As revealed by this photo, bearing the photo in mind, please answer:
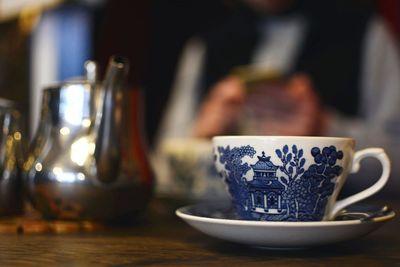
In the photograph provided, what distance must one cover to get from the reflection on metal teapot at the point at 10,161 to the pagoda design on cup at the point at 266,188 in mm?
253

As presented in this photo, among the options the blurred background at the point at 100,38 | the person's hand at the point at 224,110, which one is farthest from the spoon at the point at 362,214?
the blurred background at the point at 100,38

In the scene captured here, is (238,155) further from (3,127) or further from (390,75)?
(390,75)

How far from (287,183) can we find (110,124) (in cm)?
19

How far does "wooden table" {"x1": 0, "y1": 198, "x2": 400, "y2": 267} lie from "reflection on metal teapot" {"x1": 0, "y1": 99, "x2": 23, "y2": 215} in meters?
0.08

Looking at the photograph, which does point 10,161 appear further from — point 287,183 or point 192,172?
point 192,172

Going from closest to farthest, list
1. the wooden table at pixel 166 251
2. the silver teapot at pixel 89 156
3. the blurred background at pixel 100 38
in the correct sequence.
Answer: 1. the wooden table at pixel 166 251
2. the silver teapot at pixel 89 156
3. the blurred background at pixel 100 38

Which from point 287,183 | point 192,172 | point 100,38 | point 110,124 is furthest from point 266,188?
point 100,38

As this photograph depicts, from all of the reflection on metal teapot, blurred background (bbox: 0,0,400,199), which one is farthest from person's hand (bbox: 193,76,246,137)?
the reflection on metal teapot

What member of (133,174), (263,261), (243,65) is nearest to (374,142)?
(243,65)

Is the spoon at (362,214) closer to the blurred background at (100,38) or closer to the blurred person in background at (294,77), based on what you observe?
the blurred person in background at (294,77)

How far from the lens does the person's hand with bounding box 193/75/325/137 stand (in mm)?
1500

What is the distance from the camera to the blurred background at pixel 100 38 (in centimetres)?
206

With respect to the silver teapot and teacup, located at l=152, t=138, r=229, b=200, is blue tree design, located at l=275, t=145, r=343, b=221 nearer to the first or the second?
the silver teapot

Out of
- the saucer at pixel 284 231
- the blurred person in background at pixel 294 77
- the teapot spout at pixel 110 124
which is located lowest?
the saucer at pixel 284 231
